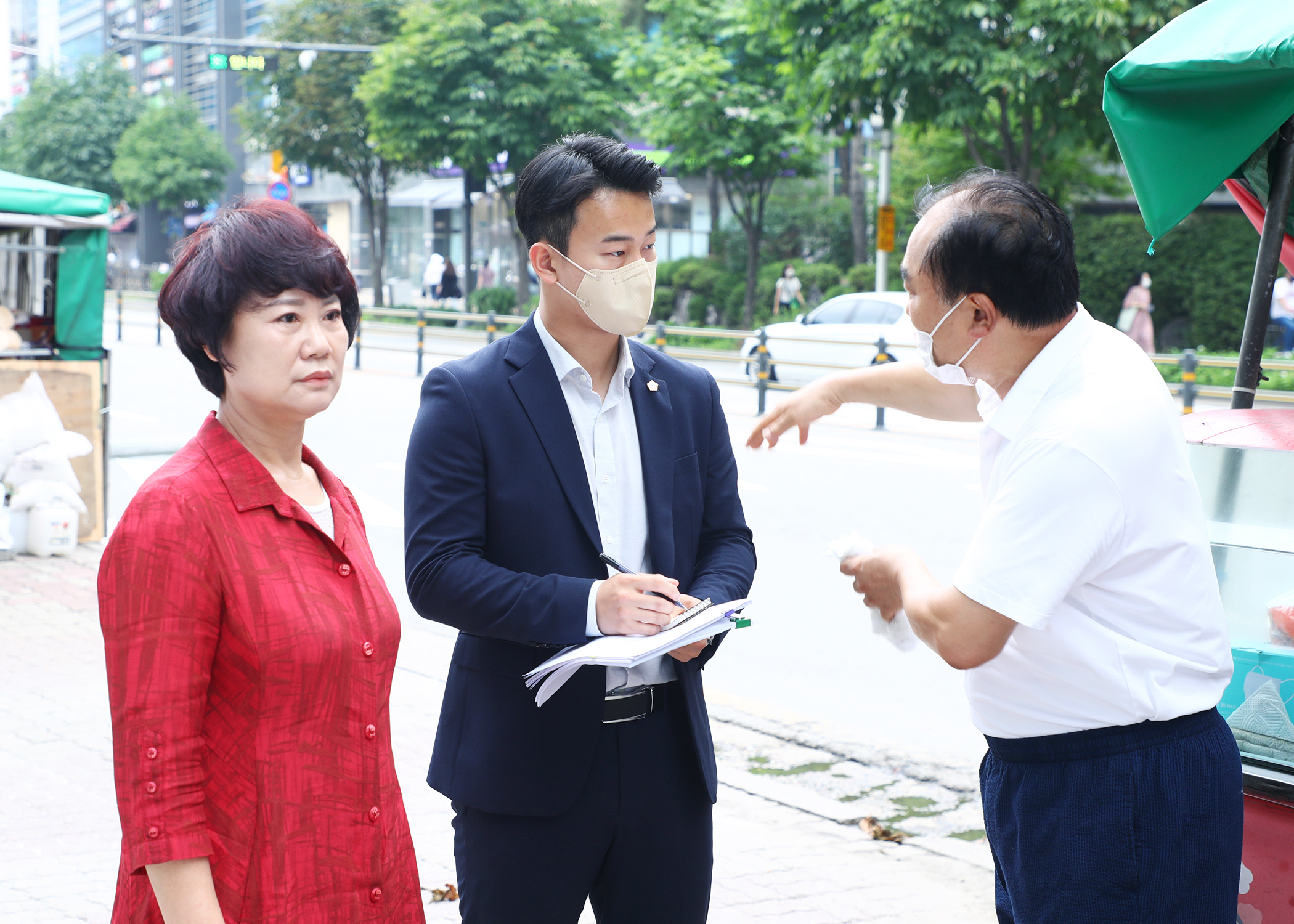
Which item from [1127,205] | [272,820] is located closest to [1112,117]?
[272,820]

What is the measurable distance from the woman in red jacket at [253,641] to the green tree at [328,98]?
110ft

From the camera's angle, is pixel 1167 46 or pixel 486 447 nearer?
pixel 486 447

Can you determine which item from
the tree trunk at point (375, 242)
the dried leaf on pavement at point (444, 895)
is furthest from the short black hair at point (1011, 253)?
the tree trunk at point (375, 242)

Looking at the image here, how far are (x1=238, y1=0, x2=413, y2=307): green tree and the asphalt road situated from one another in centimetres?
1848

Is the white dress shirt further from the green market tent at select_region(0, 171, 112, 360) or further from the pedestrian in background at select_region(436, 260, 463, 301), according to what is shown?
the pedestrian in background at select_region(436, 260, 463, 301)

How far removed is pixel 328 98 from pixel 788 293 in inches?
668

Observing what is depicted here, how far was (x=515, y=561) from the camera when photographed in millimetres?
2354

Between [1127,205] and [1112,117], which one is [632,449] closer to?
[1112,117]

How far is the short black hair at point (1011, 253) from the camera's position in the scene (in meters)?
2.03

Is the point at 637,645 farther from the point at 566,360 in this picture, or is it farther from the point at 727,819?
the point at 727,819

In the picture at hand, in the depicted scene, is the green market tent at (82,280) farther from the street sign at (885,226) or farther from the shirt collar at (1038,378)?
the street sign at (885,226)

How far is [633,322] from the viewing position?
98.6 inches

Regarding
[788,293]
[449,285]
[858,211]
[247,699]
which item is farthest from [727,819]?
[449,285]

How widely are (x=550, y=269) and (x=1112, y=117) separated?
138 centimetres
